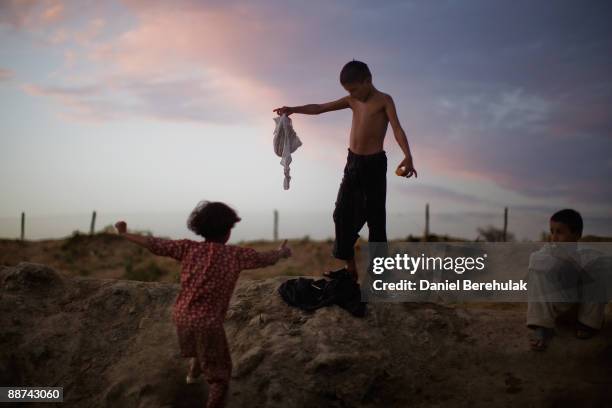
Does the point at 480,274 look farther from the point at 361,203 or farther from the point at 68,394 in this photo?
the point at 68,394

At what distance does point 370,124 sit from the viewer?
4.46 metres

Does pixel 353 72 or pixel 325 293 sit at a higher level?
pixel 353 72

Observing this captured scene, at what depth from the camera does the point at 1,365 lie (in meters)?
4.18

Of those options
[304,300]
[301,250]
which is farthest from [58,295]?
[301,250]

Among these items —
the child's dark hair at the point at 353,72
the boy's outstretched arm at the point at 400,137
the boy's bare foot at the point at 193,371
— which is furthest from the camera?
the child's dark hair at the point at 353,72

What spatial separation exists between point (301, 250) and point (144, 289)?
12.2 m

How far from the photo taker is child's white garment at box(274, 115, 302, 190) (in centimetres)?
487

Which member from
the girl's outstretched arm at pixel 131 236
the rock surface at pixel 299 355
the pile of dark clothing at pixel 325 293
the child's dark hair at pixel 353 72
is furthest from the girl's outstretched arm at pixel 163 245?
the child's dark hair at pixel 353 72

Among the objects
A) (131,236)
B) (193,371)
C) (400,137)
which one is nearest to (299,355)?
(193,371)

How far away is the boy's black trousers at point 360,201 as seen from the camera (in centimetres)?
450

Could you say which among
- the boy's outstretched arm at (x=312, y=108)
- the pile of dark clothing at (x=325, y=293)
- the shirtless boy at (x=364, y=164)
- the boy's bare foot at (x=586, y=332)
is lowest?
the boy's bare foot at (x=586, y=332)

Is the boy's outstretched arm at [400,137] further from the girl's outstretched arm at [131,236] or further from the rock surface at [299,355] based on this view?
the girl's outstretched arm at [131,236]

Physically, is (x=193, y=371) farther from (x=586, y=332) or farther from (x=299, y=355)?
(x=586, y=332)

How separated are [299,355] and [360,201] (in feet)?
5.09
